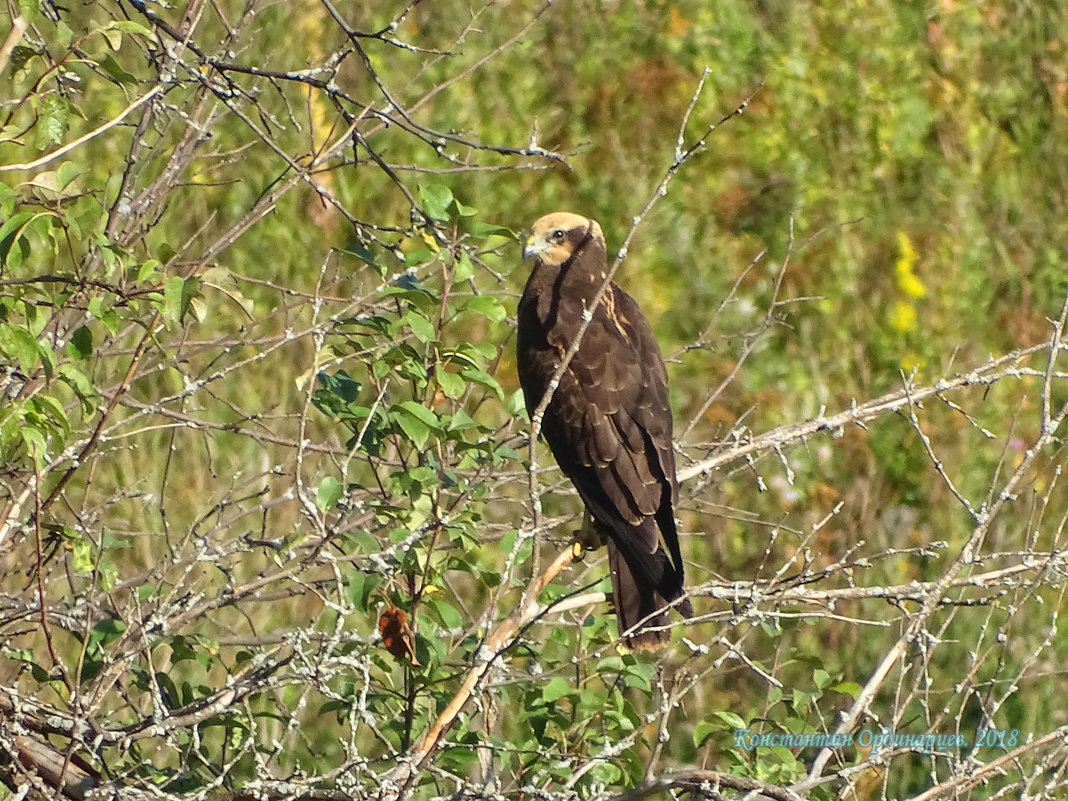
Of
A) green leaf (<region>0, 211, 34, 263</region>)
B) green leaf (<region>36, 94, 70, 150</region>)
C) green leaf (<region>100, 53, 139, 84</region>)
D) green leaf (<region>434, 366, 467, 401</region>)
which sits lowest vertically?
green leaf (<region>434, 366, 467, 401</region>)

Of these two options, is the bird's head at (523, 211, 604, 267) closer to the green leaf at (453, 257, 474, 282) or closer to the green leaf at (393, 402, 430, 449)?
the green leaf at (453, 257, 474, 282)

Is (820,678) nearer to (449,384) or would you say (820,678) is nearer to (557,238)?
(449,384)

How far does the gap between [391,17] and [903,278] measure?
128 inches

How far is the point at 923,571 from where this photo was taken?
6297mm

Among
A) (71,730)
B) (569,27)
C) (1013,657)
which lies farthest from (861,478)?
(71,730)

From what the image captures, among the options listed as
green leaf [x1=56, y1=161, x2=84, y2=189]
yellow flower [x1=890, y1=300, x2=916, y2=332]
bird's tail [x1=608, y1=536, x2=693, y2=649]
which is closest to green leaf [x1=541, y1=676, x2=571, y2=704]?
bird's tail [x1=608, y1=536, x2=693, y2=649]

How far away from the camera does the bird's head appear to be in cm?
505

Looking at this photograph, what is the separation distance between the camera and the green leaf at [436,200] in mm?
2949

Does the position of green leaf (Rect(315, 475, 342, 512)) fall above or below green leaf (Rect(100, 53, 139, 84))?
below

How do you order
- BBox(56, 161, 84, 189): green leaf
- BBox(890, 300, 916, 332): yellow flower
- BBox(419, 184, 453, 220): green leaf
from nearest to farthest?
BBox(56, 161, 84, 189): green leaf
BBox(419, 184, 453, 220): green leaf
BBox(890, 300, 916, 332): yellow flower

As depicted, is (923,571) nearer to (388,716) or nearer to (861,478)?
(861,478)

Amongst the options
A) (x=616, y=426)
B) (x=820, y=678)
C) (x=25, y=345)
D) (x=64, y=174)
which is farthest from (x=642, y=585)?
(x=25, y=345)

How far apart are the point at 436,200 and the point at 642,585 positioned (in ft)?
A: 4.74

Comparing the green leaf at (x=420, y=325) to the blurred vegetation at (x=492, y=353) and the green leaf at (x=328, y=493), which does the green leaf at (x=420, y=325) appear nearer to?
the blurred vegetation at (x=492, y=353)
